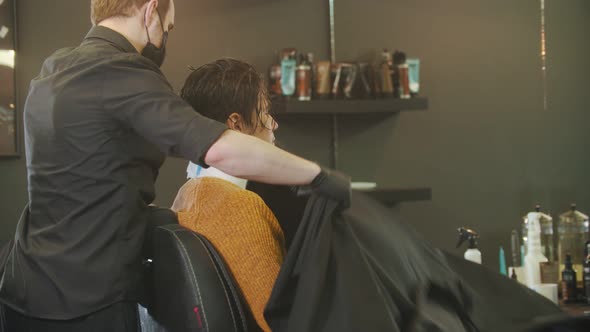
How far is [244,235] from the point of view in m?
1.74

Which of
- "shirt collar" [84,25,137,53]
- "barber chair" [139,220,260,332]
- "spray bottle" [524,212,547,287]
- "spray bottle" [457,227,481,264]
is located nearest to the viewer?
"barber chair" [139,220,260,332]

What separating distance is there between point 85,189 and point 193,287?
33 centimetres

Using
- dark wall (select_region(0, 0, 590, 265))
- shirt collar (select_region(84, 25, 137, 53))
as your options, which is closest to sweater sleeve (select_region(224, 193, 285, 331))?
shirt collar (select_region(84, 25, 137, 53))

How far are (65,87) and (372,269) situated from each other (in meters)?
0.78

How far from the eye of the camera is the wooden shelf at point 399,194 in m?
4.50

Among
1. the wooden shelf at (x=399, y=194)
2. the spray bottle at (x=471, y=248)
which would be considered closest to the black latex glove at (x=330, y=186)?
the spray bottle at (x=471, y=248)

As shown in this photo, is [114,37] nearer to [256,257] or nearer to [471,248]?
[256,257]

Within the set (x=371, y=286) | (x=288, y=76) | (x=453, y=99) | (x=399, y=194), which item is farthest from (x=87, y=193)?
(x=453, y=99)

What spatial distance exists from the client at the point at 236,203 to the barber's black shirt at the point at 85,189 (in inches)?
7.0

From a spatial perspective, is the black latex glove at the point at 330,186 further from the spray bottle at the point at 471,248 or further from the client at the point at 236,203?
the spray bottle at the point at 471,248

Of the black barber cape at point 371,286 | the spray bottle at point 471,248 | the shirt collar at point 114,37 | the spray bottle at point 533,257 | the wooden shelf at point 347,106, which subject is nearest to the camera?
the black barber cape at point 371,286

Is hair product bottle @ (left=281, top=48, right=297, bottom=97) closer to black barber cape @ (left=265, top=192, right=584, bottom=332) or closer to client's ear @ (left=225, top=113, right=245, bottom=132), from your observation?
client's ear @ (left=225, top=113, right=245, bottom=132)

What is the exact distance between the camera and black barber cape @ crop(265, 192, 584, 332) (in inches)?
59.8

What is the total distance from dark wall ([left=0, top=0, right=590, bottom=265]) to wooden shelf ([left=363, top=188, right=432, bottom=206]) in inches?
9.9
